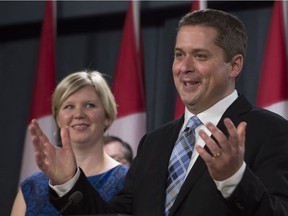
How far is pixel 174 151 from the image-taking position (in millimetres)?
2307

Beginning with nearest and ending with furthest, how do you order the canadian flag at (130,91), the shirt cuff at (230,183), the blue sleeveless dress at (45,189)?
the shirt cuff at (230,183), the blue sleeveless dress at (45,189), the canadian flag at (130,91)

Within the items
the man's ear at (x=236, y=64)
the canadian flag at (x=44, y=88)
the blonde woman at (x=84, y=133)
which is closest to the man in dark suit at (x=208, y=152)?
the man's ear at (x=236, y=64)

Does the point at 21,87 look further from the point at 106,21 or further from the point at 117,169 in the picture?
the point at 117,169

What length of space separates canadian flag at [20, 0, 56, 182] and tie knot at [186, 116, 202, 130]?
2524 millimetres

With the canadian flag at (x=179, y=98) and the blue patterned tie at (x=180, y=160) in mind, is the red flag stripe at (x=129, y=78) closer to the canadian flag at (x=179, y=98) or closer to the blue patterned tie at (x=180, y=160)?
the canadian flag at (x=179, y=98)

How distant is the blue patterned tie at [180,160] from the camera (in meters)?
2.22

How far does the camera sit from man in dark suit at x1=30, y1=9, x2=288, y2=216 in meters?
1.94

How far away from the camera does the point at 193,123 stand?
7.61 feet

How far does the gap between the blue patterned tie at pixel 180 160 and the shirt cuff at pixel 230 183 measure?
0.28 m

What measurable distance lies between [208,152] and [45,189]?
1501mm

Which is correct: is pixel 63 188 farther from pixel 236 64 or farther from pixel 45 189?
pixel 45 189

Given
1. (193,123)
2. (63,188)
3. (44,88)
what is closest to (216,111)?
(193,123)

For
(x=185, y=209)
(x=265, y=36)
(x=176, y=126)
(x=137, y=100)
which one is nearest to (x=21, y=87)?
(x=137, y=100)

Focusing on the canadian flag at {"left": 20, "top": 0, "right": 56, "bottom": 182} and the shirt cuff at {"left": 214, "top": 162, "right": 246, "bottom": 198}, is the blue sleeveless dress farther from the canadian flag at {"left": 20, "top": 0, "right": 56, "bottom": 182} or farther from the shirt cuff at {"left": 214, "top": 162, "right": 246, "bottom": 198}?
the shirt cuff at {"left": 214, "top": 162, "right": 246, "bottom": 198}
